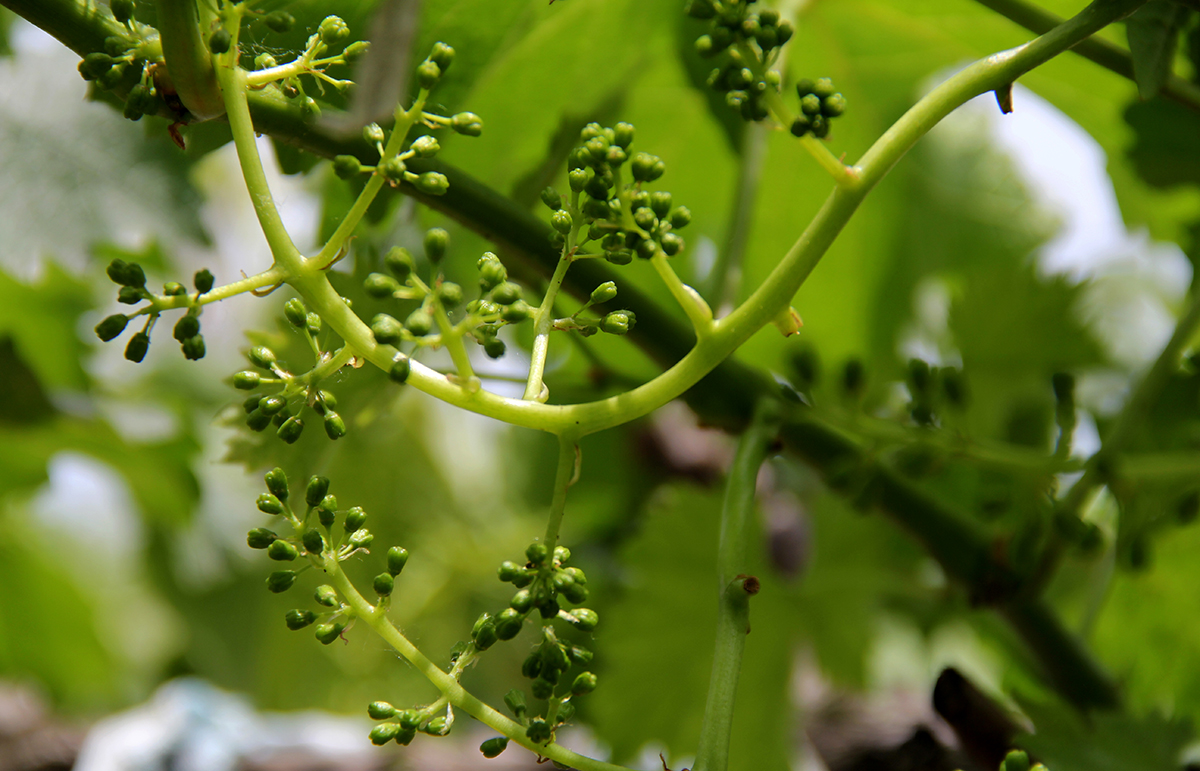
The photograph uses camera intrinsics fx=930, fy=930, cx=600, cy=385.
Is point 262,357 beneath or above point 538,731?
above

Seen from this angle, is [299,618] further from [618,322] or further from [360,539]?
[618,322]

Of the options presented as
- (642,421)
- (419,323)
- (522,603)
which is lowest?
(522,603)

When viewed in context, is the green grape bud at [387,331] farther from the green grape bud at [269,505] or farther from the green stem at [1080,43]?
the green stem at [1080,43]

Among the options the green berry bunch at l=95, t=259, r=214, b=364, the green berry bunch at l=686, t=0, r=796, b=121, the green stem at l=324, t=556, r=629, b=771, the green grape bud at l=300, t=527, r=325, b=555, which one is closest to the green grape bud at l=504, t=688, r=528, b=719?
the green stem at l=324, t=556, r=629, b=771

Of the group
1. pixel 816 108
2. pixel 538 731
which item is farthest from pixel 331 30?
pixel 538 731

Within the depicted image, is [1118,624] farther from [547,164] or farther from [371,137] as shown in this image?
[371,137]

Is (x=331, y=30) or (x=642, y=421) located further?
(x=642, y=421)

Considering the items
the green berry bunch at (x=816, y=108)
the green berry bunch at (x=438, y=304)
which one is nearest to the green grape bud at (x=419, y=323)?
the green berry bunch at (x=438, y=304)
